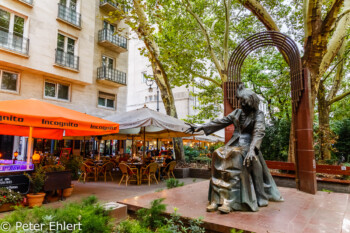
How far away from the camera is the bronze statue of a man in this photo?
15.0 ft

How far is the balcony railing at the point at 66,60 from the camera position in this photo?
1636 cm

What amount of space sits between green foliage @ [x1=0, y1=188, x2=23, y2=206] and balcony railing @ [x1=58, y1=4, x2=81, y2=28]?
1481cm

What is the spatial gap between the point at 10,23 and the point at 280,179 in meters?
17.1

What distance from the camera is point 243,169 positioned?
4.67 metres

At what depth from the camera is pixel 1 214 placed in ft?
17.7

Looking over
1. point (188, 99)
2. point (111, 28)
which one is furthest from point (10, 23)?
point (188, 99)

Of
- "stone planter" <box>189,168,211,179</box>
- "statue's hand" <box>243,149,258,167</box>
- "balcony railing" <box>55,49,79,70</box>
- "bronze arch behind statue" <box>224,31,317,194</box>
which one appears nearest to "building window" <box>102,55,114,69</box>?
"balcony railing" <box>55,49,79,70</box>

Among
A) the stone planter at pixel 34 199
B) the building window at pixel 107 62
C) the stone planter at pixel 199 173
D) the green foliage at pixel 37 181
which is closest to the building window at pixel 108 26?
the building window at pixel 107 62

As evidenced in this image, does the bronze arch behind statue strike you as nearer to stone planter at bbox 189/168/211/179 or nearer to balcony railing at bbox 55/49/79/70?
stone planter at bbox 189/168/211/179

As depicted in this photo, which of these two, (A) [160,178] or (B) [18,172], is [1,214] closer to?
(B) [18,172]

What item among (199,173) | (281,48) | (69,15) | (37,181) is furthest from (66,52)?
(281,48)

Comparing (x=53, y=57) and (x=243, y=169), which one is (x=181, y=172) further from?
(x=53, y=57)

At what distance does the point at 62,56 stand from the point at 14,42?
301 cm

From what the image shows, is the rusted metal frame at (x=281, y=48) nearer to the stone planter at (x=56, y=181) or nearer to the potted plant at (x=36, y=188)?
the stone planter at (x=56, y=181)
